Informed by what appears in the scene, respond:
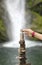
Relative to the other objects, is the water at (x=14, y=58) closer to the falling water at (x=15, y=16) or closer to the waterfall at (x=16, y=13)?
the falling water at (x=15, y=16)

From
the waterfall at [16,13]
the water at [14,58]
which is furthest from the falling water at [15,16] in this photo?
the water at [14,58]

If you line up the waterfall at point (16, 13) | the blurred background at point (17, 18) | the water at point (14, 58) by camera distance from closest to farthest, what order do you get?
the water at point (14, 58)
the blurred background at point (17, 18)
the waterfall at point (16, 13)

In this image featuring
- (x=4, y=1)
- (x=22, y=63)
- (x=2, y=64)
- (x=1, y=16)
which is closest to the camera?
(x=22, y=63)

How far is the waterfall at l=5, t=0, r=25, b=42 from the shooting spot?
18.9 m

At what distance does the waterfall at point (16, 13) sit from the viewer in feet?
62.1

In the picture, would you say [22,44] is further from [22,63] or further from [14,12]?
[14,12]

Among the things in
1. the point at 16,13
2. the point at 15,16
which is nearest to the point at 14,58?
the point at 16,13

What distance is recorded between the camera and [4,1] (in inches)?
734

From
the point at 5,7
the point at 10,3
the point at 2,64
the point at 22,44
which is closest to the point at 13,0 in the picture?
the point at 10,3

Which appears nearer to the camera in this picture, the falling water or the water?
the water

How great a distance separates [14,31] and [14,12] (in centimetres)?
156

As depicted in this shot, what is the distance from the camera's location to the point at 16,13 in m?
19.4

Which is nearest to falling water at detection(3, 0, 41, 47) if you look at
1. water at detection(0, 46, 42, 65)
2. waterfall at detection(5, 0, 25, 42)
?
waterfall at detection(5, 0, 25, 42)

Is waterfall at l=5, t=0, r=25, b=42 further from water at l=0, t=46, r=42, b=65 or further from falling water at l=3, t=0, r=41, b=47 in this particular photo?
water at l=0, t=46, r=42, b=65
